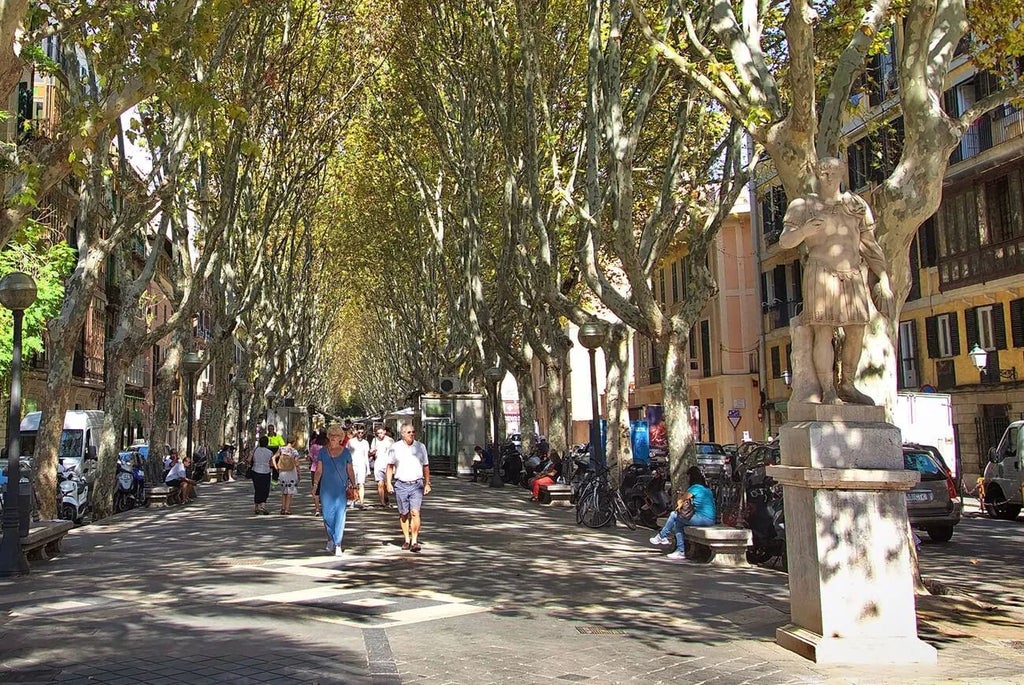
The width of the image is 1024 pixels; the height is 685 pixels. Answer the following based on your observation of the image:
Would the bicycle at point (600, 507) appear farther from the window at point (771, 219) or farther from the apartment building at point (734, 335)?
the apartment building at point (734, 335)

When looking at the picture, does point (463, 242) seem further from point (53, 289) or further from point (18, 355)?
point (18, 355)

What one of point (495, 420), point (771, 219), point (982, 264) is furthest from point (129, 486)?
point (771, 219)

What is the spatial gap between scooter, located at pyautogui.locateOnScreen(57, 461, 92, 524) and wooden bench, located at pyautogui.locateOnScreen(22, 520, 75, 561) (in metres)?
4.92

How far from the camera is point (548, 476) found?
23.3 meters

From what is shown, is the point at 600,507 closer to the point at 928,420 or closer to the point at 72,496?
the point at 928,420

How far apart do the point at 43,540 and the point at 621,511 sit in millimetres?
9201

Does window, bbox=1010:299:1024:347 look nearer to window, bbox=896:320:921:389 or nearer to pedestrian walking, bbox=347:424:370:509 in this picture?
window, bbox=896:320:921:389

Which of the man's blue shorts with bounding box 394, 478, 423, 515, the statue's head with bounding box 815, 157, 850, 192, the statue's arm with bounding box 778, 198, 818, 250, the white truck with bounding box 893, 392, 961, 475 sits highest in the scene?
the statue's head with bounding box 815, 157, 850, 192

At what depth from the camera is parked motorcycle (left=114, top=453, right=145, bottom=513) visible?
2272 centimetres

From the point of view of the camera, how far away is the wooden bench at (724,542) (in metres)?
12.4

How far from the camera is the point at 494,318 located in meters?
30.4

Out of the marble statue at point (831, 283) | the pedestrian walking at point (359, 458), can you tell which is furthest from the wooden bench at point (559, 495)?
the marble statue at point (831, 283)

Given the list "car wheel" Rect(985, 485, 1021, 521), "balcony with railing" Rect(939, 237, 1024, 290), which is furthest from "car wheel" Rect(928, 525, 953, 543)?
"balcony with railing" Rect(939, 237, 1024, 290)

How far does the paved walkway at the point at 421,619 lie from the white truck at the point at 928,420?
10819 mm
